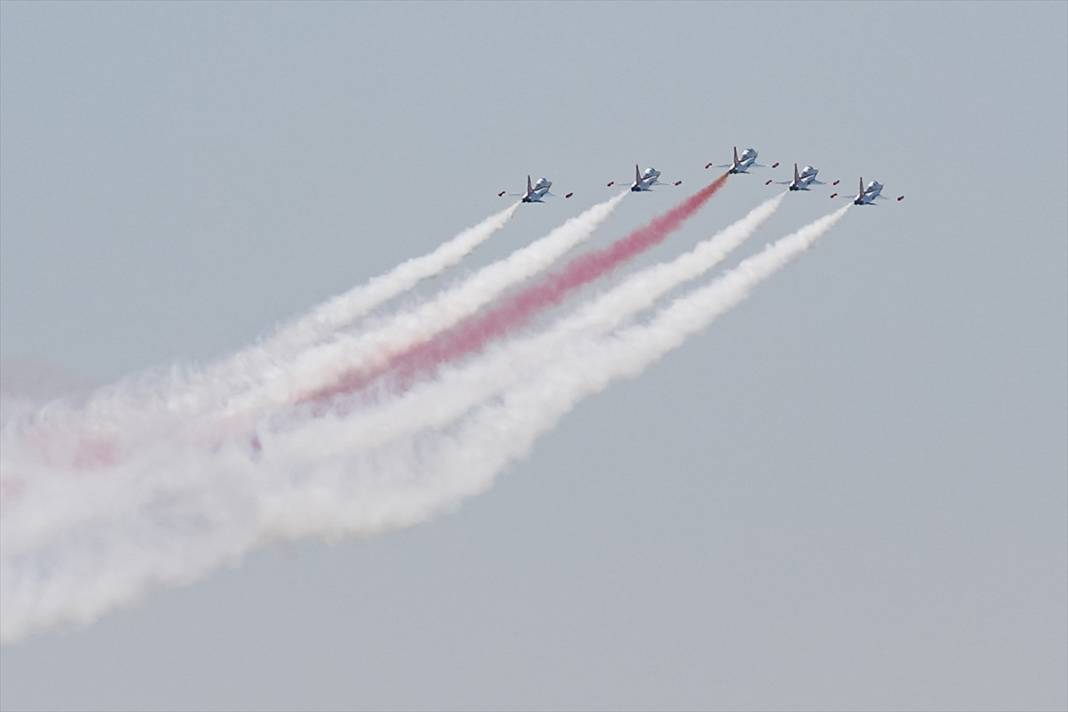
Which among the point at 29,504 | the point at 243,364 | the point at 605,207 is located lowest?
the point at 29,504

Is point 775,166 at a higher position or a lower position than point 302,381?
higher

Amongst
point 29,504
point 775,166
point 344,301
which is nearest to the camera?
point 29,504

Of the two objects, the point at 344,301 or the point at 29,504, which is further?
the point at 344,301

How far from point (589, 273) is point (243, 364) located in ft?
39.6

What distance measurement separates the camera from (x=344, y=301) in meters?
76.9

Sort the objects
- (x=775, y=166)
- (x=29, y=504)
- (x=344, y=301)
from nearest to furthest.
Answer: (x=29, y=504) < (x=344, y=301) < (x=775, y=166)

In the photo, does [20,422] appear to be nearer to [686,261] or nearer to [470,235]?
[470,235]

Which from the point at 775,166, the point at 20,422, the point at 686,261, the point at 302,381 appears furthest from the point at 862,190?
the point at 20,422

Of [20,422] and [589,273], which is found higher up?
[589,273]

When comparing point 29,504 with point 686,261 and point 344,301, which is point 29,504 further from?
point 686,261

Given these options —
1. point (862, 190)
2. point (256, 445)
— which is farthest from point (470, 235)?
point (862, 190)

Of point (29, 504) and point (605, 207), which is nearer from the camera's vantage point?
point (29, 504)

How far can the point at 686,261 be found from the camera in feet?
259

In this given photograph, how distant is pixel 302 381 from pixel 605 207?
1232cm
